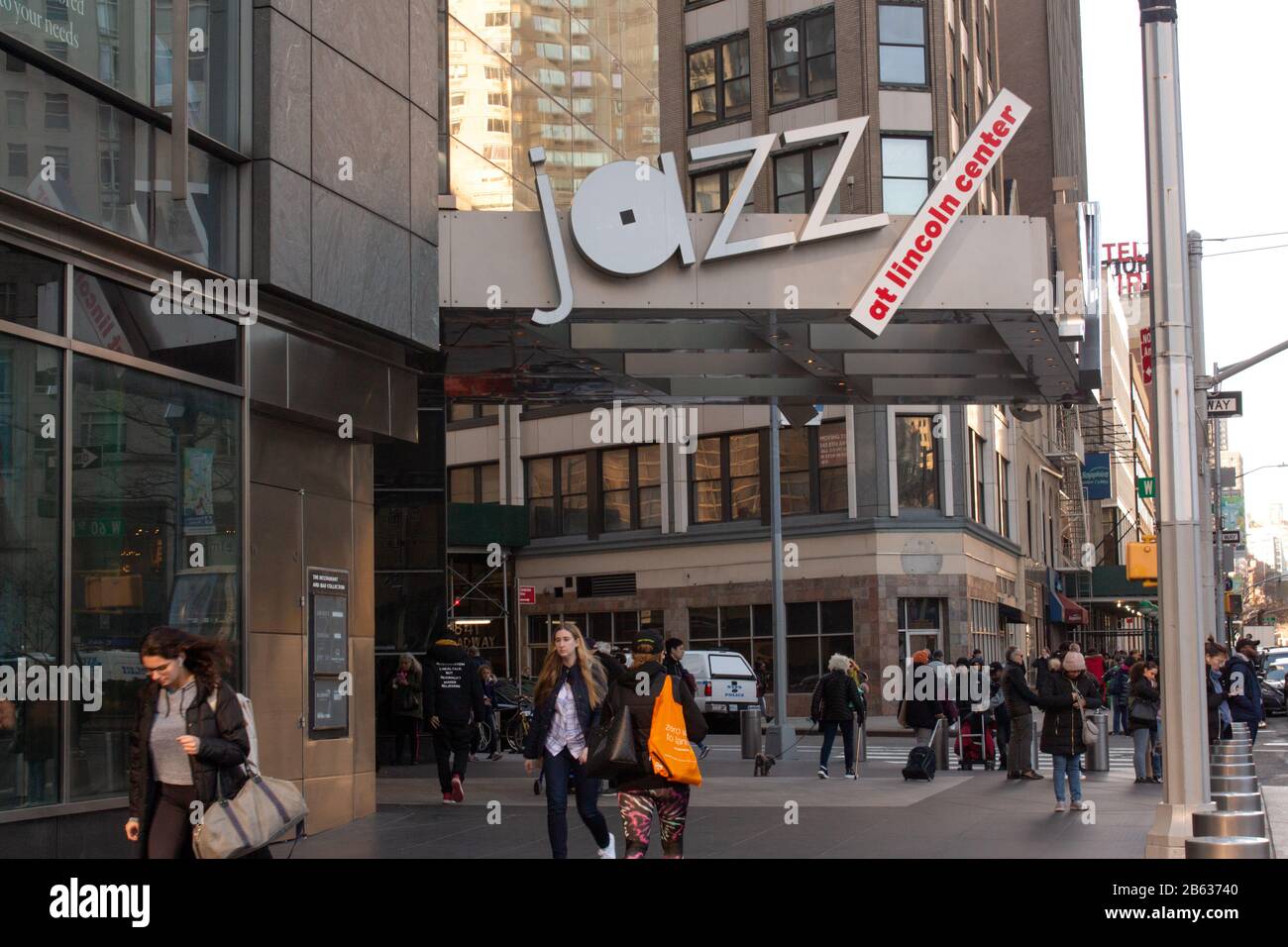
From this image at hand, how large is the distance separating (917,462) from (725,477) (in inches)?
236

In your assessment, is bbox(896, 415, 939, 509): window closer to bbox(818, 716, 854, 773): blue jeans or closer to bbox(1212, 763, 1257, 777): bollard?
bbox(818, 716, 854, 773): blue jeans

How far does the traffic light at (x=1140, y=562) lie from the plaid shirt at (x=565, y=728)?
14.4 meters

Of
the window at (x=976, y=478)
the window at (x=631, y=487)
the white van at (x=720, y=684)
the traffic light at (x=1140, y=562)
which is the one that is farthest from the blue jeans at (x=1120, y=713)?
the window at (x=631, y=487)

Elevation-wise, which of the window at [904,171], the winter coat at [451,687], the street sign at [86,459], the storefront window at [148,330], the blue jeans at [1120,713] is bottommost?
the blue jeans at [1120,713]

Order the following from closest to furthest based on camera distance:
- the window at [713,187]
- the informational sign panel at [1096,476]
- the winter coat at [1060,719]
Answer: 1. the winter coat at [1060,719]
2. the window at [713,187]
3. the informational sign panel at [1096,476]

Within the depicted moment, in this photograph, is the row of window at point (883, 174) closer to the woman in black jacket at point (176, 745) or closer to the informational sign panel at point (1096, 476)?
the informational sign panel at point (1096, 476)

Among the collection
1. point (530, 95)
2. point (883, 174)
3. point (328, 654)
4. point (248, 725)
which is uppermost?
point (883, 174)

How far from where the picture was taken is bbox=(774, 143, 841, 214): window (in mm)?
42406

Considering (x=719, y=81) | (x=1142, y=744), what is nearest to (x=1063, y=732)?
(x=1142, y=744)

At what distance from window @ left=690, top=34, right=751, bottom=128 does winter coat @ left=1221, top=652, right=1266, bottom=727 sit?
29.2 meters

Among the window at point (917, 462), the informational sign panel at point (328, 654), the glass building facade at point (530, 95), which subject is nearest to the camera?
the informational sign panel at point (328, 654)

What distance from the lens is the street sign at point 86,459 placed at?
34.9 ft

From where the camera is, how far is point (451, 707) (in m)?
16.6

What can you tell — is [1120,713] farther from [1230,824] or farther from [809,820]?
[1230,824]
